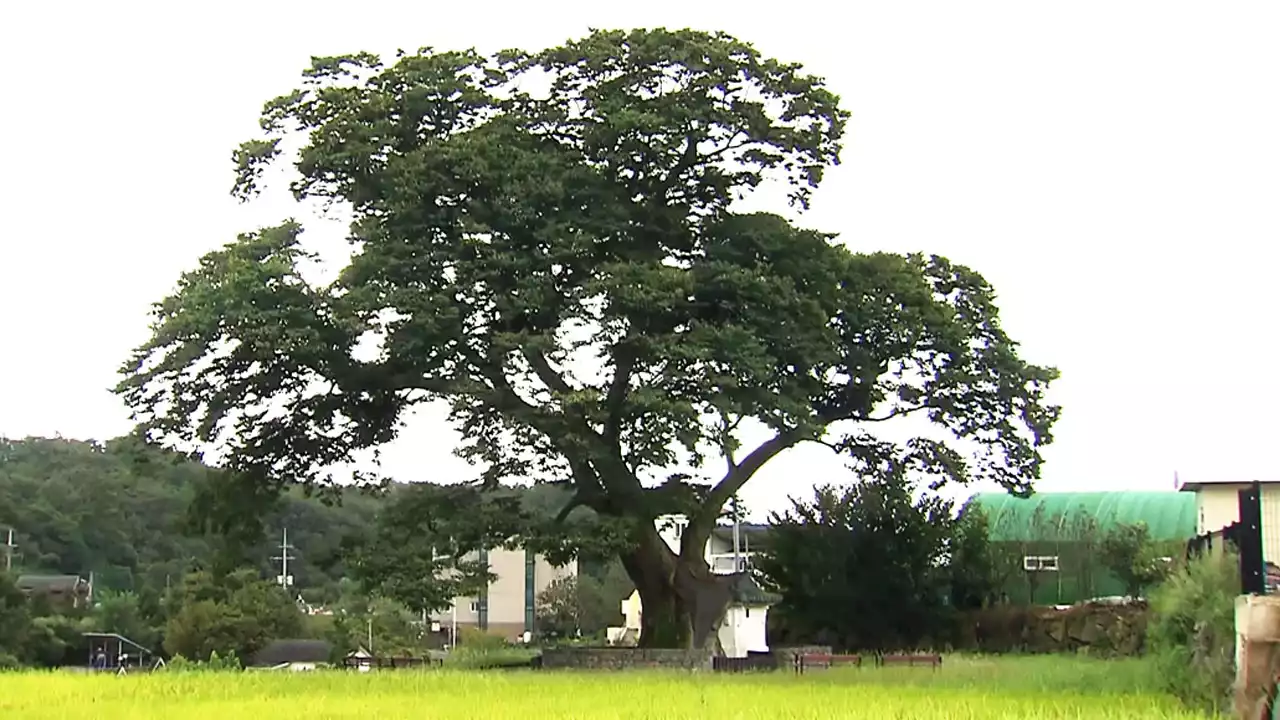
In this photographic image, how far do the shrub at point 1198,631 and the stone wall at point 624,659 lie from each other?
9.12 meters

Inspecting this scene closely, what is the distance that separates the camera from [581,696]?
42.1ft

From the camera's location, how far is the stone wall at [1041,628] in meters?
29.3

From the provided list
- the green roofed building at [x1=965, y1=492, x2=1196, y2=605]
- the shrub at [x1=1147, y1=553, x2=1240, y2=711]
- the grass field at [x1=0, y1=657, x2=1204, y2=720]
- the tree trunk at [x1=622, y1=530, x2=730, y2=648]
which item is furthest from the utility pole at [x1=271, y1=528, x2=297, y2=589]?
the shrub at [x1=1147, y1=553, x2=1240, y2=711]

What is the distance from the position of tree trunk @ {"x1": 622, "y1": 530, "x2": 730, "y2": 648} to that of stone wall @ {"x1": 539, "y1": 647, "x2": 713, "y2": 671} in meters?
1.10

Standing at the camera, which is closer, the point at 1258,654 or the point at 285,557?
the point at 1258,654

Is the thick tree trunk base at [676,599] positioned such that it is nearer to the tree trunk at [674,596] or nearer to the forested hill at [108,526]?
the tree trunk at [674,596]

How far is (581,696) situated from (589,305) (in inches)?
375

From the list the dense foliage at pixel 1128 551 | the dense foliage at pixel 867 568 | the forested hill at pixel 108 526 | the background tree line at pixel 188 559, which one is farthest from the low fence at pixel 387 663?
the forested hill at pixel 108 526

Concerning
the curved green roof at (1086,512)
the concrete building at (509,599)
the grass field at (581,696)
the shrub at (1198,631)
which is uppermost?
the curved green roof at (1086,512)

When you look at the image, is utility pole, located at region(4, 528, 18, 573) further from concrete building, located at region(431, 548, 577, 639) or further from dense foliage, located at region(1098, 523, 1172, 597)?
dense foliage, located at region(1098, 523, 1172, 597)

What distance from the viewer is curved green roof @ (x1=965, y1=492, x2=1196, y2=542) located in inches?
1496

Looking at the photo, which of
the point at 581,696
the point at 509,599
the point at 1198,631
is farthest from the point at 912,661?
the point at 509,599

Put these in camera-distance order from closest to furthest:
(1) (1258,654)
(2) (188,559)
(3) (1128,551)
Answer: (1) (1258,654) < (3) (1128,551) < (2) (188,559)

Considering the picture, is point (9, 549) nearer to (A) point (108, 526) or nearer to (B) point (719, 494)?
(A) point (108, 526)
